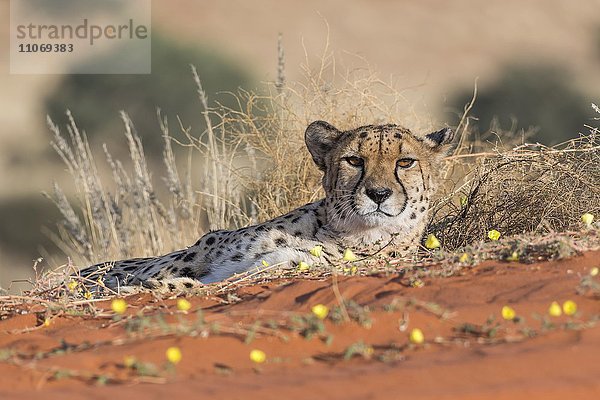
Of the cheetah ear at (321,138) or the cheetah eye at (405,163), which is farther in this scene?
the cheetah ear at (321,138)

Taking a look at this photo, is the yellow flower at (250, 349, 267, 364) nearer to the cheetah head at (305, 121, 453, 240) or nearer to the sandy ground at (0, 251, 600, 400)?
the sandy ground at (0, 251, 600, 400)

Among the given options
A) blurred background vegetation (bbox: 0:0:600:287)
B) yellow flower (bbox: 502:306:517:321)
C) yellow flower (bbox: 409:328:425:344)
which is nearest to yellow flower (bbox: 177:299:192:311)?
yellow flower (bbox: 409:328:425:344)

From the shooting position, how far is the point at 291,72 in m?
32.0

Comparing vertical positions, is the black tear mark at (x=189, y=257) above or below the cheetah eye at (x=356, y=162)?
below

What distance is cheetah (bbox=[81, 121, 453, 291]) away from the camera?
5.54 meters

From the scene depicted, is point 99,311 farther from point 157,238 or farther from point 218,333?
point 157,238

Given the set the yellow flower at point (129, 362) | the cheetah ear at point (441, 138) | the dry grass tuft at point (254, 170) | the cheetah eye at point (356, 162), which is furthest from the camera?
the dry grass tuft at point (254, 170)

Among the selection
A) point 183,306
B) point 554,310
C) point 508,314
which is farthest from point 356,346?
point 183,306

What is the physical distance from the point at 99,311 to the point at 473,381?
1857 millimetres

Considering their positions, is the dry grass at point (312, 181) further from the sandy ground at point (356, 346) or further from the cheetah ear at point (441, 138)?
the sandy ground at point (356, 346)

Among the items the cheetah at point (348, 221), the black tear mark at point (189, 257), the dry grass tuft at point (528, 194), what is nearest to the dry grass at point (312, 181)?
the dry grass tuft at point (528, 194)

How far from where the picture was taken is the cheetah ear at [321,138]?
6.07 meters

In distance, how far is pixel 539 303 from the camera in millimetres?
3598

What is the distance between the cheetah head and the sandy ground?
133cm
